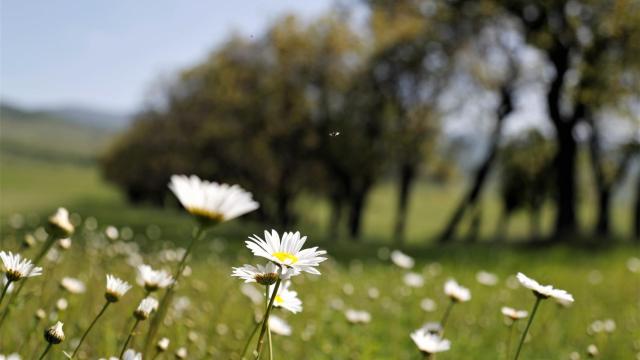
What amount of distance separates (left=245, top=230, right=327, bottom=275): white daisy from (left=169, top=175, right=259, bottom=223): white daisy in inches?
5.5

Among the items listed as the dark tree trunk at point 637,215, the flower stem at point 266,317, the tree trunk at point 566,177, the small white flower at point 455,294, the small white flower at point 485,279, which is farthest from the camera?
the dark tree trunk at point 637,215

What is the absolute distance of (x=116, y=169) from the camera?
64.3 meters

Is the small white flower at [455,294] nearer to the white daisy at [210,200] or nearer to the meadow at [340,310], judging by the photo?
the meadow at [340,310]

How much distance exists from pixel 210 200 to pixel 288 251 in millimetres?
328

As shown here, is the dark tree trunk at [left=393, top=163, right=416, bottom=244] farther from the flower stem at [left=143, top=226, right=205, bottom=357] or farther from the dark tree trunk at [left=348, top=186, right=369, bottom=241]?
the flower stem at [left=143, top=226, right=205, bottom=357]

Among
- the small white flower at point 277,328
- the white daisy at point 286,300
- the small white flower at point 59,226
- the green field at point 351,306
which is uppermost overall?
the green field at point 351,306

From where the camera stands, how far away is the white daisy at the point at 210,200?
4.00 ft

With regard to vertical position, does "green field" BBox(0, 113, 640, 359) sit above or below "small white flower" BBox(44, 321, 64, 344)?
above

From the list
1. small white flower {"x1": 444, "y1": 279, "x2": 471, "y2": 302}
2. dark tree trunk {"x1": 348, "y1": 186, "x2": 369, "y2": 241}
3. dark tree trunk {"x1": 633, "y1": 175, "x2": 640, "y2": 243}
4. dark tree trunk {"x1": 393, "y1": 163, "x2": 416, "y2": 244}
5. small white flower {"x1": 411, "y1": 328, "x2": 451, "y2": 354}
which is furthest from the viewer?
dark tree trunk {"x1": 348, "y1": 186, "x2": 369, "y2": 241}

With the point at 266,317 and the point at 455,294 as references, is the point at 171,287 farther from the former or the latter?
the point at 455,294

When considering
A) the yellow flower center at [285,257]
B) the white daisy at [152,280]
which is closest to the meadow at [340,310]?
the white daisy at [152,280]

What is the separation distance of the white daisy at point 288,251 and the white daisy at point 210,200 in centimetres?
14

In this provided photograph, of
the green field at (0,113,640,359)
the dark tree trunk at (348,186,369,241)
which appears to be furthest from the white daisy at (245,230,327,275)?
the dark tree trunk at (348,186,369,241)

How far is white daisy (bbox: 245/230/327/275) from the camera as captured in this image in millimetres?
1376
